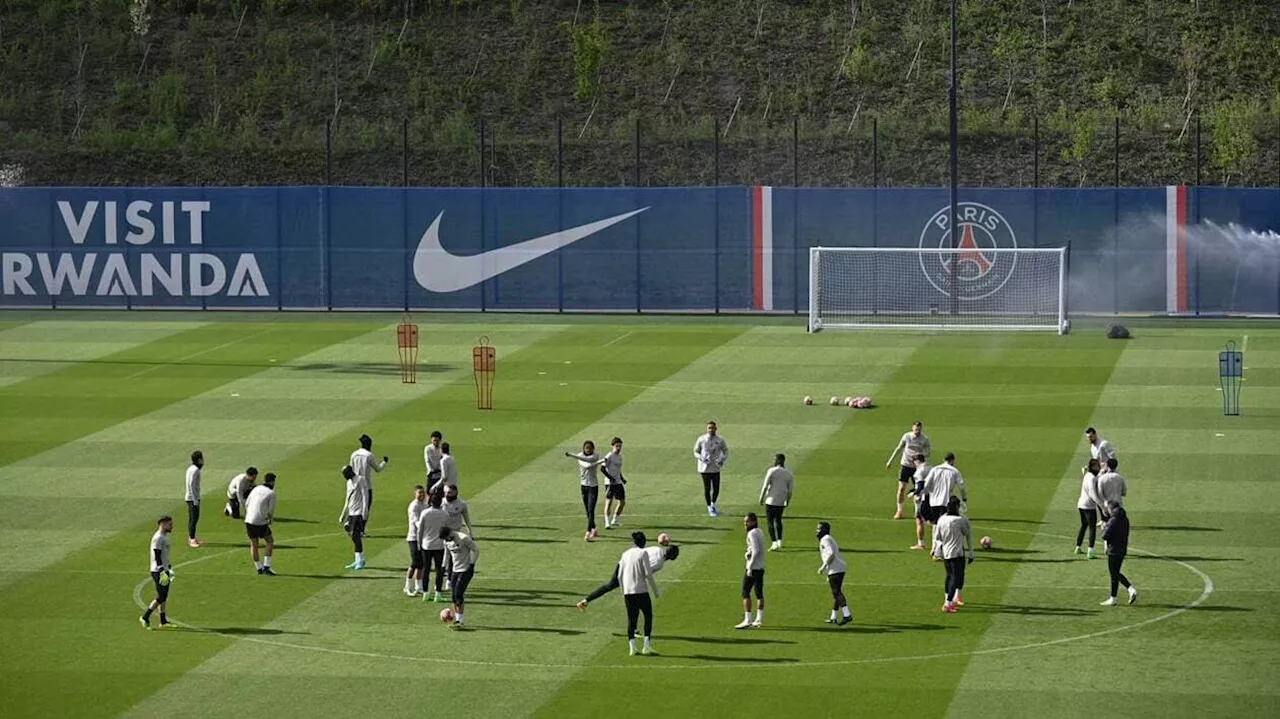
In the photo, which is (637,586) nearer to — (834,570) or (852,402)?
(834,570)

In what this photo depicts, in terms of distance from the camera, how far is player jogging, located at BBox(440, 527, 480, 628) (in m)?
26.1

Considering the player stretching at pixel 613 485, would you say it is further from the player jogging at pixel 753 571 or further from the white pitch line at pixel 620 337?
the white pitch line at pixel 620 337

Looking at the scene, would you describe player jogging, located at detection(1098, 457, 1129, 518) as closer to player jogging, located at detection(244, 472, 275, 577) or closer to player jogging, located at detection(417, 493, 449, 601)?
player jogging, located at detection(417, 493, 449, 601)

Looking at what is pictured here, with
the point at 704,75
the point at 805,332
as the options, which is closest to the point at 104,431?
the point at 805,332

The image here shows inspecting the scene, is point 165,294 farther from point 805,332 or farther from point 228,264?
point 805,332

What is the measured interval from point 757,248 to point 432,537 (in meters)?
36.2

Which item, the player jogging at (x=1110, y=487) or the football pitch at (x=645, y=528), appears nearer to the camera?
the football pitch at (x=645, y=528)


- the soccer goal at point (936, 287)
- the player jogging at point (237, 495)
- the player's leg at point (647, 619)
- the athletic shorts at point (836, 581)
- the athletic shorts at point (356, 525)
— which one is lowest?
the player's leg at point (647, 619)

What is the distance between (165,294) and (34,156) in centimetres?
2013

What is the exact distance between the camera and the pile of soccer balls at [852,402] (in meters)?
43.2

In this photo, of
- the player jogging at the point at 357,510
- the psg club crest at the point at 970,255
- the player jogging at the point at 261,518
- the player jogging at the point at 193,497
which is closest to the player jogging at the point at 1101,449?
the player jogging at the point at 357,510

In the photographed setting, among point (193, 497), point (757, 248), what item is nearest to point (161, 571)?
point (193, 497)

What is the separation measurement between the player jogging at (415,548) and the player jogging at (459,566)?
1.15 m

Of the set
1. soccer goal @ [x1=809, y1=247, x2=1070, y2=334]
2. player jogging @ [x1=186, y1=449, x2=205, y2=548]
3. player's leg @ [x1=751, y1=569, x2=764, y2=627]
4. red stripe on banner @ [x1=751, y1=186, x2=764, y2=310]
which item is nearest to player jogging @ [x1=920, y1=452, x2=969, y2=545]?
player's leg @ [x1=751, y1=569, x2=764, y2=627]
